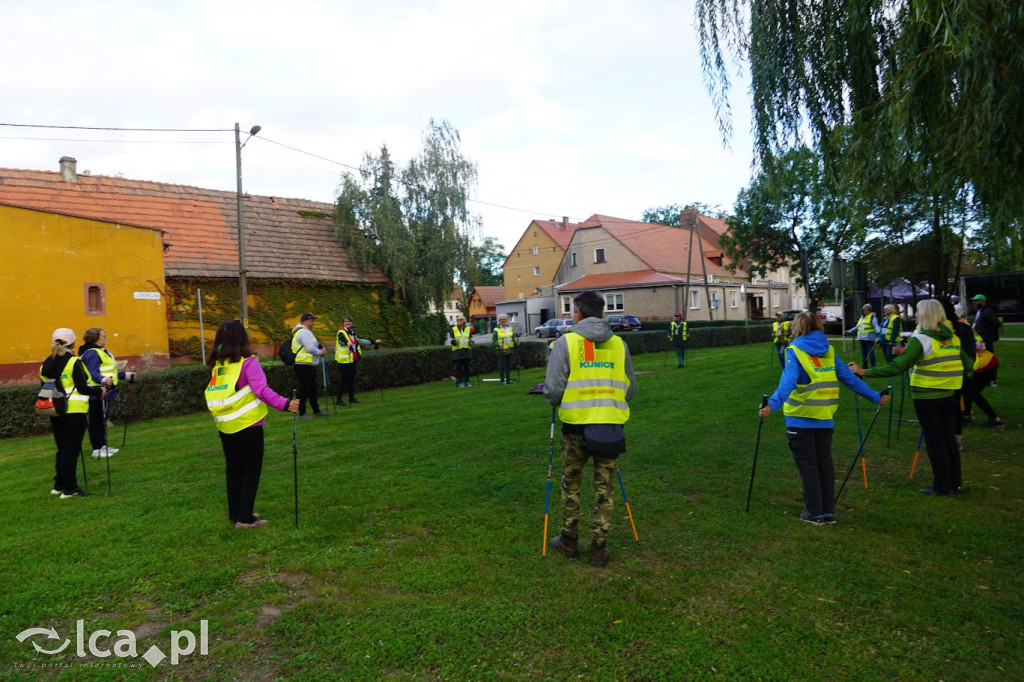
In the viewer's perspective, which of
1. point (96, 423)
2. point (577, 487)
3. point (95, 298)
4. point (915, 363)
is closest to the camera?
point (577, 487)

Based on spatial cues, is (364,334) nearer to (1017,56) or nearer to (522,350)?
(522,350)

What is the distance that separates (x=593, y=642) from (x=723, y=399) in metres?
9.81

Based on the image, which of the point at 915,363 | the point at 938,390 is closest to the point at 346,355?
the point at 915,363

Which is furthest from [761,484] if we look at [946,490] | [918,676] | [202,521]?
[202,521]

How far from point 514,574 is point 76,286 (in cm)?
1701

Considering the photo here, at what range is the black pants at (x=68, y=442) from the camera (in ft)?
23.6

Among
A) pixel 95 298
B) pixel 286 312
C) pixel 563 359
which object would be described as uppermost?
pixel 95 298

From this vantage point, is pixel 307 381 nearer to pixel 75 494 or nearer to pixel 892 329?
pixel 75 494

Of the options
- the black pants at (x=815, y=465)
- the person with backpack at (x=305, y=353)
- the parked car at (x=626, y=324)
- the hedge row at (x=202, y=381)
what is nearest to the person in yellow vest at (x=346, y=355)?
the hedge row at (x=202, y=381)

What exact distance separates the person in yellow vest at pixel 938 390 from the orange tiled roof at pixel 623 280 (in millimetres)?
40568

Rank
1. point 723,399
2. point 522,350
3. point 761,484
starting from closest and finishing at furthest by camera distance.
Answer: point 761,484
point 723,399
point 522,350

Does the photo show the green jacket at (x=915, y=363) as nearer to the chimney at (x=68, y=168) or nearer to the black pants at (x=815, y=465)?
the black pants at (x=815, y=465)

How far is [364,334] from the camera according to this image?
90.2ft

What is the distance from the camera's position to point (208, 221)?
25594 mm
